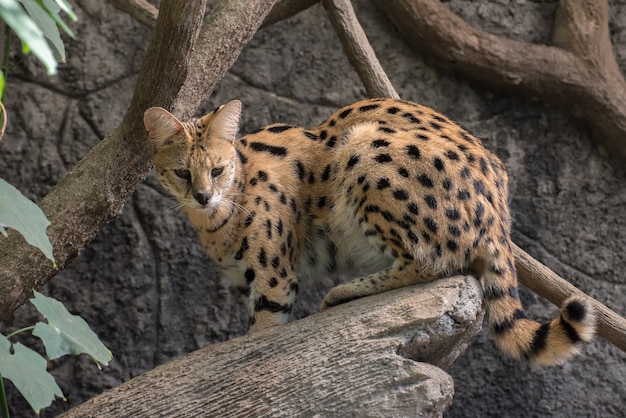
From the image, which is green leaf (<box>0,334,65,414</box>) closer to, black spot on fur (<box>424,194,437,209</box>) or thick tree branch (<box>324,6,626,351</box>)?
black spot on fur (<box>424,194,437,209</box>)

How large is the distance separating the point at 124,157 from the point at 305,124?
180cm

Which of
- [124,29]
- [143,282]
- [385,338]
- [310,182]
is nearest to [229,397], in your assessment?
[385,338]

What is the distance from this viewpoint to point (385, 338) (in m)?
2.88

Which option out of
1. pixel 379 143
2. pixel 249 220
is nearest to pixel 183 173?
pixel 249 220

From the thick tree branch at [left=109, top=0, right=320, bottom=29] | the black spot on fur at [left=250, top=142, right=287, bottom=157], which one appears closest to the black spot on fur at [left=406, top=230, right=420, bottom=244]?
the black spot on fur at [left=250, top=142, right=287, bottom=157]

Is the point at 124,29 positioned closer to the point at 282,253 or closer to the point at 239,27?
the point at 239,27

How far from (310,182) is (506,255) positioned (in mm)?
855

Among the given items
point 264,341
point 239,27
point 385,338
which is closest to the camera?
point 385,338

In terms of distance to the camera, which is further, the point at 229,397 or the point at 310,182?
the point at 310,182

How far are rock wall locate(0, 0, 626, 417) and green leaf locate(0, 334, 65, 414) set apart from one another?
2.93m

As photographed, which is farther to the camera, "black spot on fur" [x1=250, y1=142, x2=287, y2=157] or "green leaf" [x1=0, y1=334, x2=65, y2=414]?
"black spot on fur" [x1=250, y1=142, x2=287, y2=157]

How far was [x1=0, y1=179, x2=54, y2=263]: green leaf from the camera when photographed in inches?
59.9

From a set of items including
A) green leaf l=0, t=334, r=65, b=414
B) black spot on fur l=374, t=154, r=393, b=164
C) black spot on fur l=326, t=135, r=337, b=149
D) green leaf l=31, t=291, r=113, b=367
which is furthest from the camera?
black spot on fur l=326, t=135, r=337, b=149

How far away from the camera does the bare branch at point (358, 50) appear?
404cm
